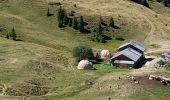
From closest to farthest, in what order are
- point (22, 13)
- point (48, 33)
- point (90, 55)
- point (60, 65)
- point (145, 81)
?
1. point (145, 81)
2. point (60, 65)
3. point (90, 55)
4. point (48, 33)
5. point (22, 13)

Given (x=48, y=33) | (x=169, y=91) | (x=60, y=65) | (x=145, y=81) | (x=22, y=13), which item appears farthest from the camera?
(x=22, y=13)

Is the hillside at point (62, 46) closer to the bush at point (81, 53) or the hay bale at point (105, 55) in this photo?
the bush at point (81, 53)

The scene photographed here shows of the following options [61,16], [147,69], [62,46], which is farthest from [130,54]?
[61,16]

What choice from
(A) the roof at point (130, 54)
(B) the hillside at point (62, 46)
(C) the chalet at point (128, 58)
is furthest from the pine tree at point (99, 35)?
(A) the roof at point (130, 54)

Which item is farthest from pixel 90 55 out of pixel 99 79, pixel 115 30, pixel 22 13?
pixel 22 13

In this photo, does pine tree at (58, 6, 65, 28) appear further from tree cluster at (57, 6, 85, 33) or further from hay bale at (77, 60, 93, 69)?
hay bale at (77, 60, 93, 69)

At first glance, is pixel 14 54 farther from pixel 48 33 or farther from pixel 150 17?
pixel 150 17

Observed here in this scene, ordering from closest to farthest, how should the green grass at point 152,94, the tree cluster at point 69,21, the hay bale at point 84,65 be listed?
the green grass at point 152,94, the hay bale at point 84,65, the tree cluster at point 69,21

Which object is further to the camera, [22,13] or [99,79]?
[22,13]
